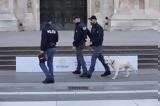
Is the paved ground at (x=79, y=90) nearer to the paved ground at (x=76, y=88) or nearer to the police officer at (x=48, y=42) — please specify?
the paved ground at (x=76, y=88)

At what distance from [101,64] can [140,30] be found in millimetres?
14830

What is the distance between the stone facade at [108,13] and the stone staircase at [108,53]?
40.1ft

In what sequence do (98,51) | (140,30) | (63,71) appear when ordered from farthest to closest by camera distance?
(140,30), (63,71), (98,51)

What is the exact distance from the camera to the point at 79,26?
16.8 metres

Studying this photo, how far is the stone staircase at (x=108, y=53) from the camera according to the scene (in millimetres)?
19281

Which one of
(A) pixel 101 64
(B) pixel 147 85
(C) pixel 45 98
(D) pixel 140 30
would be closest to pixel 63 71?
(A) pixel 101 64

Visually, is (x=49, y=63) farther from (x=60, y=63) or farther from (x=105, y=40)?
(x=105, y=40)

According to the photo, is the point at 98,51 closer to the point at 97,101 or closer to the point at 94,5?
the point at 97,101

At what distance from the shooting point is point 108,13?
3409 centimetres

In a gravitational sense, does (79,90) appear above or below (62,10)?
below

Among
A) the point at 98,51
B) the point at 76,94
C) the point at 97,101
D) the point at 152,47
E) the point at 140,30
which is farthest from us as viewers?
the point at 140,30

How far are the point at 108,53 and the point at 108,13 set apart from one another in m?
14.3

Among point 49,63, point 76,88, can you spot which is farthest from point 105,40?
point 76,88

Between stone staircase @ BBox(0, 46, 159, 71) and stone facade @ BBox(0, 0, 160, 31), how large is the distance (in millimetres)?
12229
